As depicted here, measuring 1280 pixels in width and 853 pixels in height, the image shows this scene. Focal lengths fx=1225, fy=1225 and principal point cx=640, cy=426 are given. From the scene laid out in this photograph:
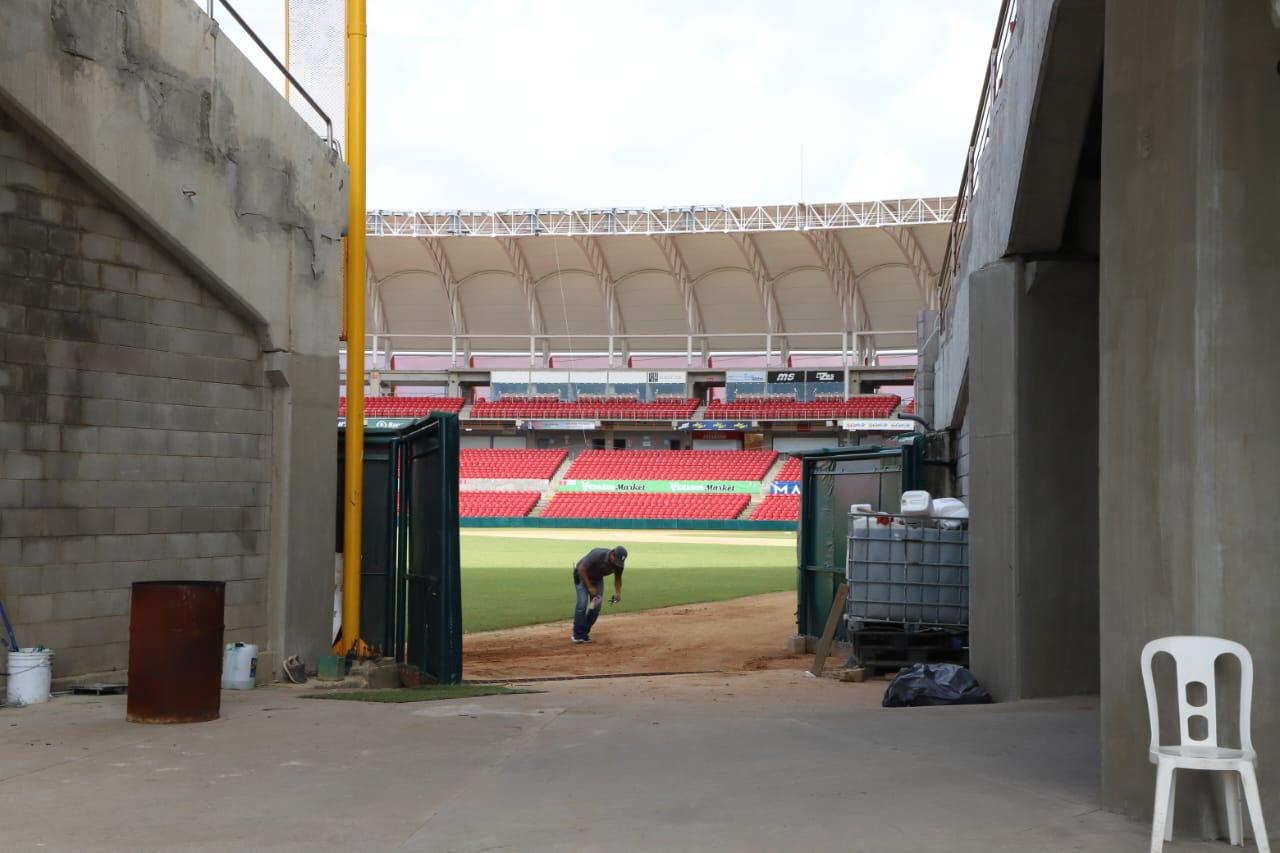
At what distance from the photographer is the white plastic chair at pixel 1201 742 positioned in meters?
4.75

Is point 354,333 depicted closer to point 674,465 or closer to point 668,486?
point 668,486

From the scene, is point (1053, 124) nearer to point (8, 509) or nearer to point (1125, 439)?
point (1125, 439)

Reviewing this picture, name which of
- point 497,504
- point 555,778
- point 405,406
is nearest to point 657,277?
point 497,504

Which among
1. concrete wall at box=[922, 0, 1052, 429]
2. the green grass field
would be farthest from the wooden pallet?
the green grass field

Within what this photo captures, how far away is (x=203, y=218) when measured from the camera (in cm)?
1074

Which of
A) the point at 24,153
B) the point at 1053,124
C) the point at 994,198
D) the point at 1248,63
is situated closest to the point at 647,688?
the point at 994,198

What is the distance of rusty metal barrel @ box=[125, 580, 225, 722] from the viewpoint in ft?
27.1

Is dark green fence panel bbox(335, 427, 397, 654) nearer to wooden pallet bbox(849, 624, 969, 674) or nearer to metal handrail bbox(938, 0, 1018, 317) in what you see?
wooden pallet bbox(849, 624, 969, 674)

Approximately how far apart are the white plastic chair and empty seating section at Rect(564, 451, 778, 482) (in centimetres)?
6006

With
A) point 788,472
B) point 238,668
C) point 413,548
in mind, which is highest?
point 788,472

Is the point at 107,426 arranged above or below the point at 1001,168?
below

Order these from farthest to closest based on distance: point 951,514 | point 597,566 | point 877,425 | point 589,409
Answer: point 589,409
point 877,425
point 597,566
point 951,514

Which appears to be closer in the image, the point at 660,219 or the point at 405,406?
the point at 660,219

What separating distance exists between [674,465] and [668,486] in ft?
9.72
